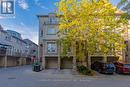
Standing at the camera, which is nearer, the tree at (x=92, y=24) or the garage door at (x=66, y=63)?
the tree at (x=92, y=24)

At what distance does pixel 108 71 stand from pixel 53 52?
11.7 metres

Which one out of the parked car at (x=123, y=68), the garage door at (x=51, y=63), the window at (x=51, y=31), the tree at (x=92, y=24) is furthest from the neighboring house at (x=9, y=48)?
the parked car at (x=123, y=68)

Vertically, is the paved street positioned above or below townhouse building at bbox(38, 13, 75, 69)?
below

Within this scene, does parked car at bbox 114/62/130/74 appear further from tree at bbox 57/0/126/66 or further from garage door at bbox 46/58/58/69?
garage door at bbox 46/58/58/69

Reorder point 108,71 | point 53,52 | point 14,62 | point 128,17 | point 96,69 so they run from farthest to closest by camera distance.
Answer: point 14,62
point 53,52
point 96,69
point 108,71
point 128,17

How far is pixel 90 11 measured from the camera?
23.2 metres

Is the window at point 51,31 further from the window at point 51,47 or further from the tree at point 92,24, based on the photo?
the tree at point 92,24

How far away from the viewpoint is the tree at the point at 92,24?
22938mm

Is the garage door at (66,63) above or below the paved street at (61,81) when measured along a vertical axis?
above

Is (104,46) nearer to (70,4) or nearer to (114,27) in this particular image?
(114,27)

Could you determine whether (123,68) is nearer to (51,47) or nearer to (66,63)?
(66,63)

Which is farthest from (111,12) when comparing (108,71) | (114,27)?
(108,71)

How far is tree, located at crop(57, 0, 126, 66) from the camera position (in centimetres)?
2294

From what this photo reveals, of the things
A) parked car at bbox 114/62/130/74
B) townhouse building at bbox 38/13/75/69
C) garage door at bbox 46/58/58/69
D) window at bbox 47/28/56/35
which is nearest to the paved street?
parked car at bbox 114/62/130/74
